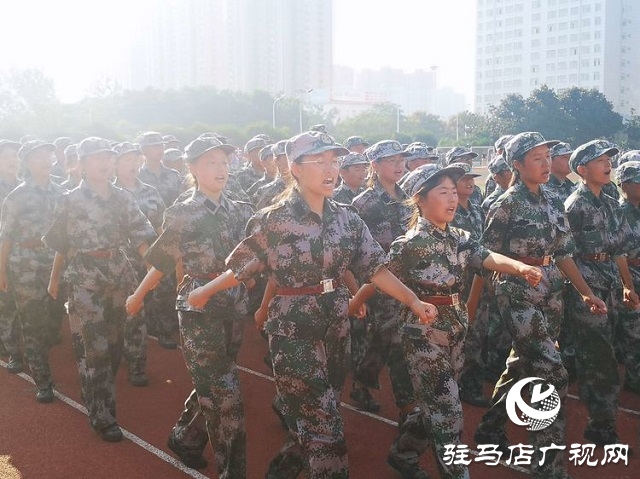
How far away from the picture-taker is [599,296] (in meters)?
6.05

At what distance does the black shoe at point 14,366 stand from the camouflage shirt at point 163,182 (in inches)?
107

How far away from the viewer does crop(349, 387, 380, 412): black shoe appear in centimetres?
661

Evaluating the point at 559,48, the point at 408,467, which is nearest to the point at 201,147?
the point at 408,467

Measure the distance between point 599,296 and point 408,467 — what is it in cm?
225

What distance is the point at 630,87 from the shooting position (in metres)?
115

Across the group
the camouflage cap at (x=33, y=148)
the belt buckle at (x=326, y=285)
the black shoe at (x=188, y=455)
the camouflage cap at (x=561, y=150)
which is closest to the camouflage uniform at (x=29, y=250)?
the camouflage cap at (x=33, y=148)

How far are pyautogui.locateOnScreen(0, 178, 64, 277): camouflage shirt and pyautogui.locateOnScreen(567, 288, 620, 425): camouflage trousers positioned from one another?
205 inches

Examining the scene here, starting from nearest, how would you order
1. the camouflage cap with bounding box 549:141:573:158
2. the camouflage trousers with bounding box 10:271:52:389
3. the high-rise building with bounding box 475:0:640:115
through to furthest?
1. the camouflage trousers with bounding box 10:271:52:389
2. the camouflage cap with bounding box 549:141:573:158
3. the high-rise building with bounding box 475:0:640:115

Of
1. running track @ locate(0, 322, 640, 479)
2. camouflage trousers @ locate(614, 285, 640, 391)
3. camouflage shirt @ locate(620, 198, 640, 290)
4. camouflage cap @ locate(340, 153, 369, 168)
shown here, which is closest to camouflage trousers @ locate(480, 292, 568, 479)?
running track @ locate(0, 322, 640, 479)

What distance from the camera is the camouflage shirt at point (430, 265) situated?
452 centimetres

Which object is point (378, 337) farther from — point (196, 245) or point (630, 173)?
point (630, 173)

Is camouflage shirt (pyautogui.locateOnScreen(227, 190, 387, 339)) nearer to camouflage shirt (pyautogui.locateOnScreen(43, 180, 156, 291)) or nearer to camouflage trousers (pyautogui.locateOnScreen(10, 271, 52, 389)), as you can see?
camouflage shirt (pyautogui.locateOnScreen(43, 180, 156, 291))

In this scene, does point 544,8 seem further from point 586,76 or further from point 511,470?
point 511,470

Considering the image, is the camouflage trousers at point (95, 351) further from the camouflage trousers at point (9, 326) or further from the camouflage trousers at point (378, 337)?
the camouflage trousers at point (9, 326)
